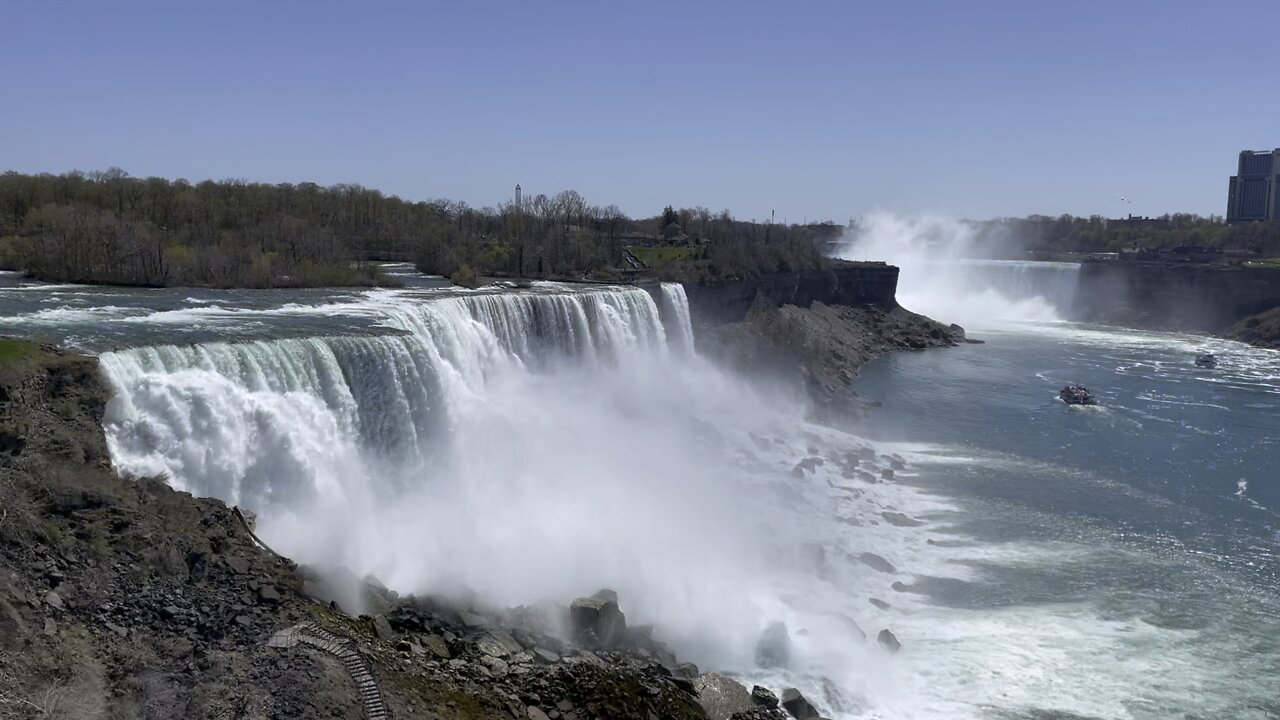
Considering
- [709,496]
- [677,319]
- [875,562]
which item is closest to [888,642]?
[875,562]

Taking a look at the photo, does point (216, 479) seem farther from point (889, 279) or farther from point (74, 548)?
point (889, 279)

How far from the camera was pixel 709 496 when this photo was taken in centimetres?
1938

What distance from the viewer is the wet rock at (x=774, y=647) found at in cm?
1260

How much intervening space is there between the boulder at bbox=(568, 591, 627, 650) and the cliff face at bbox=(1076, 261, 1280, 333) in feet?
172

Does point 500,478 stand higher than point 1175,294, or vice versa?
point 1175,294

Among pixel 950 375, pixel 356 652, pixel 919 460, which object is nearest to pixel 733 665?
pixel 356 652

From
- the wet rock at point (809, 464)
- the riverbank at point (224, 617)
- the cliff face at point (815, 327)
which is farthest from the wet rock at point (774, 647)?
the cliff face at point (815, 327)

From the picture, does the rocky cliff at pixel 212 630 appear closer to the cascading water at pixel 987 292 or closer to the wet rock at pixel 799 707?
the wet rock at pixel 799 707

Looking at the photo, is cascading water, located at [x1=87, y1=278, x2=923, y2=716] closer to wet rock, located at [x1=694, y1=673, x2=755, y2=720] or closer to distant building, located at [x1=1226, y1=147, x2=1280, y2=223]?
wet rock, located at [x1=694, y1=673, x2=755, y2=720]

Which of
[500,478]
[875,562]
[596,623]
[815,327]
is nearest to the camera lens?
[596,623]

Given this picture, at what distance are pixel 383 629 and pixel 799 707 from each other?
477cm

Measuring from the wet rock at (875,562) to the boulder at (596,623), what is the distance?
226 inches

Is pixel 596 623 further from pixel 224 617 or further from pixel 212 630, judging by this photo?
pixel 212 630

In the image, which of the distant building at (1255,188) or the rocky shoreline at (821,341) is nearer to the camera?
the rocky shoreline at (821,341)
